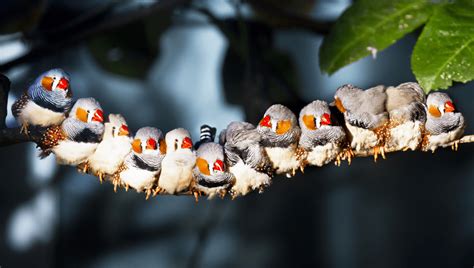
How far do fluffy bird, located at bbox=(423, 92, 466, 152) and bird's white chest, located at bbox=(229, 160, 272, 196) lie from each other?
0.40ft

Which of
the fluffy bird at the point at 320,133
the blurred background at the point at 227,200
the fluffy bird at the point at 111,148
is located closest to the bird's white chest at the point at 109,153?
the fluffy bird at the point at 111,148

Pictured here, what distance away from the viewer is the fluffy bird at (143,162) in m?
0.35

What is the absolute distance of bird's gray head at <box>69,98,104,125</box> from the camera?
0.33m

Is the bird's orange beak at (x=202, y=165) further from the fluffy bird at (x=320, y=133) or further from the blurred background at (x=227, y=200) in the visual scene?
the blurred background at (x=227, y=200)

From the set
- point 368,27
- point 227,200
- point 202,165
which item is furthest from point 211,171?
point 227,200

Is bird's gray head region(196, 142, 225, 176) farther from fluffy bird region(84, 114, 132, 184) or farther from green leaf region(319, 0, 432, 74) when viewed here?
green leaf region(319, 0, 432, 74)

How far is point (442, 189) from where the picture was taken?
3.31ft

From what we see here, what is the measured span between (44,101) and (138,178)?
78 mm

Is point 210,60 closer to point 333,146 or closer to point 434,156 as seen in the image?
point 434,156

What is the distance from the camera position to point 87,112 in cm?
33

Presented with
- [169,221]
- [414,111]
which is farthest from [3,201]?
[414,111]

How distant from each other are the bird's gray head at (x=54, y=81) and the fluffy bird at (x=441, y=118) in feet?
0.81

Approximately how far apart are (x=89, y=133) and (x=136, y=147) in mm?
31

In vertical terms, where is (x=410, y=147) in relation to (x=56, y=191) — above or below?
above
